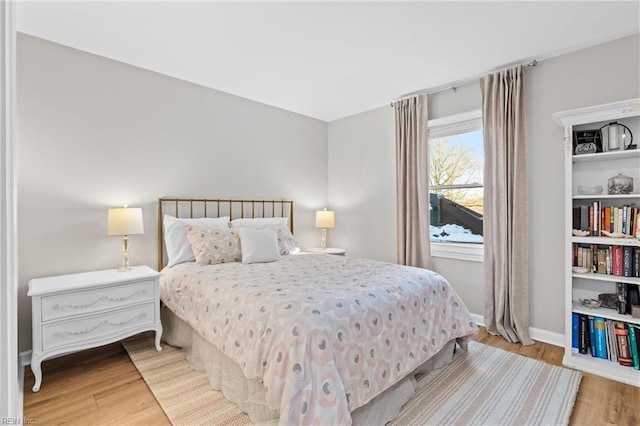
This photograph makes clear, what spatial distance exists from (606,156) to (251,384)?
319 centimetres

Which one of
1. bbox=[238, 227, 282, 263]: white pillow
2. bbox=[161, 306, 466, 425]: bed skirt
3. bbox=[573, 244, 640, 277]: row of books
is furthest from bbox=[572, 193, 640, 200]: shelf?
bbox=[238, 227, 282, 263]: white pillow

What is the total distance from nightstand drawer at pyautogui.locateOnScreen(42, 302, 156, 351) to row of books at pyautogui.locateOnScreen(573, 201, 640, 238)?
12.2 feet

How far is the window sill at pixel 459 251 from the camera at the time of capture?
11.4ft

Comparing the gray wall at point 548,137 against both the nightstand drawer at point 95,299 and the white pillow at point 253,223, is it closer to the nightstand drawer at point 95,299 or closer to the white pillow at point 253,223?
the white pillow at point 253,223

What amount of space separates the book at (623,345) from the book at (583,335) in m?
0.18

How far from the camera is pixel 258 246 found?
313 cm

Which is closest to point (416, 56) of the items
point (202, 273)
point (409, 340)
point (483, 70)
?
point (483, 70)

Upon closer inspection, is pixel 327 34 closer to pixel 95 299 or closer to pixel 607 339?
pixel 95 299

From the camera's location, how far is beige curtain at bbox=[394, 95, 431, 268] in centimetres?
377

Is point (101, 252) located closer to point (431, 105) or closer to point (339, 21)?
point (339, 21)

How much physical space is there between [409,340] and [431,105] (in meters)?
2.84

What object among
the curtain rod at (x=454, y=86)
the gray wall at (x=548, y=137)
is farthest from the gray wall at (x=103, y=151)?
the gray wall at (x=548, y=137)

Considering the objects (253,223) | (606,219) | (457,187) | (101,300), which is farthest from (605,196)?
(101,300)

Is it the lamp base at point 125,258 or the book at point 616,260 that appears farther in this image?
the lamp base at point 125,258
